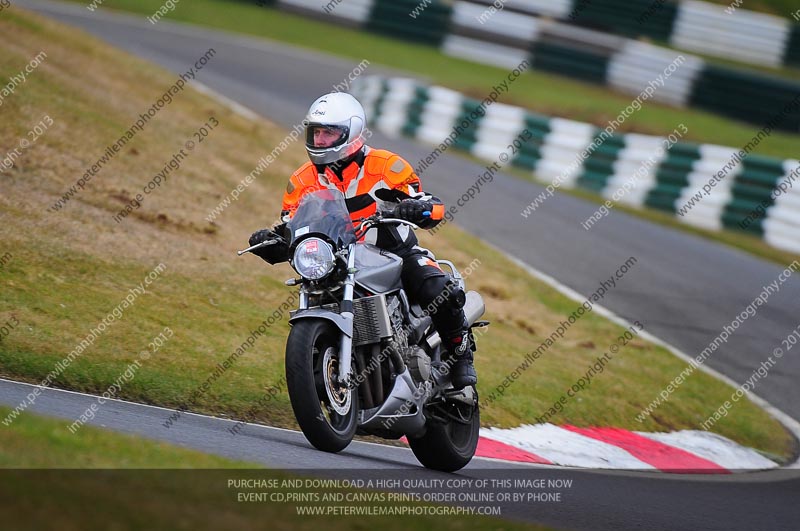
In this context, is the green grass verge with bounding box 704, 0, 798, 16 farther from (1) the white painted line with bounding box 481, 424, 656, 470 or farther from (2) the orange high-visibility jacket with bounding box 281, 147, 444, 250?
(2) the orange high-visibility jacket with bounding box 281, 147, 444, 250

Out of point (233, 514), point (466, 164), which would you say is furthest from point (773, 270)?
point (233, 514)

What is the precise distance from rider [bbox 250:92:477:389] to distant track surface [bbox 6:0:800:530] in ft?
3.57

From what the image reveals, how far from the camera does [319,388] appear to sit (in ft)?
19.5

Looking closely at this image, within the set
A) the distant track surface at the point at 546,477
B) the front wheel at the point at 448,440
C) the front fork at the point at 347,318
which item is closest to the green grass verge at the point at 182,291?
the distant track surface at the point at 546,477

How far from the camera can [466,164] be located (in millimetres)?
20422

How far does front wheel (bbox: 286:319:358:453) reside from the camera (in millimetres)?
5773

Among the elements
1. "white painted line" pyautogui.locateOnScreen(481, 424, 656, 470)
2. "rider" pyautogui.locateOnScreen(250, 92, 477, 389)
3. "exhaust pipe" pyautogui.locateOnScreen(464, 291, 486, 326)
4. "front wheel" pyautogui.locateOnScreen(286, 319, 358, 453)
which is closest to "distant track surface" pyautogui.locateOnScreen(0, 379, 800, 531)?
"front wheel" pyautogui.locateOnScreen(286, 319, 358, 453)

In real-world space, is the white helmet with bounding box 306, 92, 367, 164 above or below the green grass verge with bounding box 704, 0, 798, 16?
above

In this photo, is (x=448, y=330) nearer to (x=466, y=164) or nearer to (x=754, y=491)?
(x=754, y=491)

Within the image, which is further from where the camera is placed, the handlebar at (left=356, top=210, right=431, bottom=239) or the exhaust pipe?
the exhaust pipe

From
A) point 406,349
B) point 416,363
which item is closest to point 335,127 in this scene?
point 406,349

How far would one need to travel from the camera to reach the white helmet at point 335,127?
6.49 metres

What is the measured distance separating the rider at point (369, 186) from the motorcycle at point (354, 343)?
8cm

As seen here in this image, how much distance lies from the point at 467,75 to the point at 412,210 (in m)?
22.1
